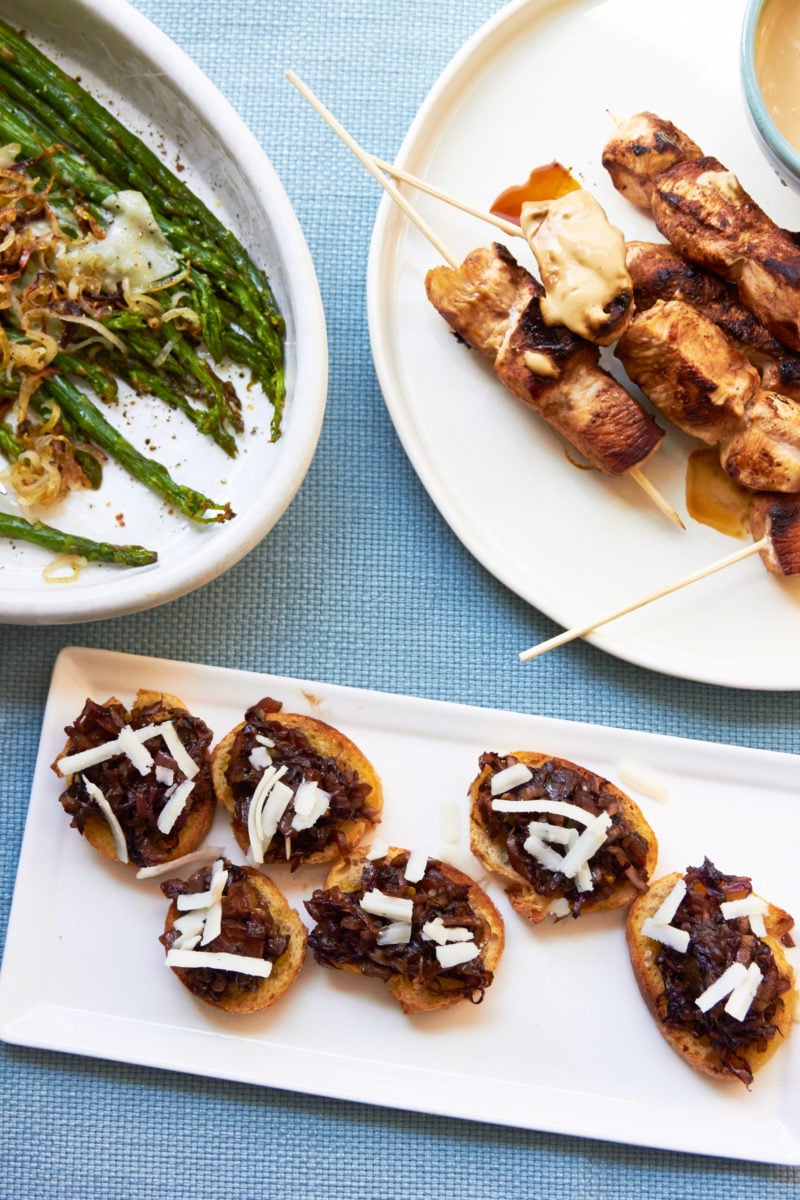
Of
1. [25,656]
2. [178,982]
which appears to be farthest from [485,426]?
[178,982]

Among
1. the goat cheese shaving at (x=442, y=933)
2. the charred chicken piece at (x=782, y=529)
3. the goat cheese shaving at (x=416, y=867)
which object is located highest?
the charred chicken piece at (x=782, y=529)

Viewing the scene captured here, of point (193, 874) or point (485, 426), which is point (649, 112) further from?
point (193, 874)

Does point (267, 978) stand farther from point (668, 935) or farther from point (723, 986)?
point (723, 986)

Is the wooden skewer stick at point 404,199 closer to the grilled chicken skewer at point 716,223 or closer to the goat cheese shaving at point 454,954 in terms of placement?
the grilled chicken skewer at point 716,223

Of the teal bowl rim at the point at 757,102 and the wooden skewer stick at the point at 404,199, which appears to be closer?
the teal bowl rim at the point at 757,102

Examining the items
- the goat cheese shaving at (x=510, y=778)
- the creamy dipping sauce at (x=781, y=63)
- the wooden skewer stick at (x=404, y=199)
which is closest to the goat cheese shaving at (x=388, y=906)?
the goat cheese shaving at (x=510, y=778)

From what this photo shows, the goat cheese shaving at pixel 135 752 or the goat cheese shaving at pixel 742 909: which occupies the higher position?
the goat cheese shaving at pixel 742 909
